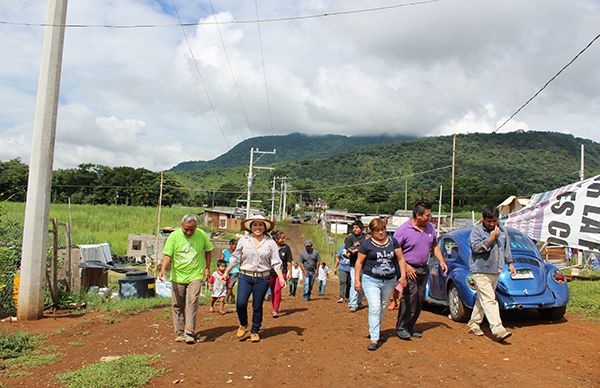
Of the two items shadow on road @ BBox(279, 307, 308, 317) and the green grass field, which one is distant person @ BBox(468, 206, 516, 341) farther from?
the green grass field

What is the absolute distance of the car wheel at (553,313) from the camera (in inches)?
301

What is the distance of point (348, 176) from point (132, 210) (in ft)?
248

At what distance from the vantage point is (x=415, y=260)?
6688mm

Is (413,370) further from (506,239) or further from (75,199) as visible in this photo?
(75,199)

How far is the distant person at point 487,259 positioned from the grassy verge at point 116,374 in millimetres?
4209

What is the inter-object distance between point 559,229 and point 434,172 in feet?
341

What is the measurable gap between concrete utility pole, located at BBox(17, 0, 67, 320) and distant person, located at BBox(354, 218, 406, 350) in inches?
238

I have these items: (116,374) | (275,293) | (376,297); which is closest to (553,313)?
(376,297)

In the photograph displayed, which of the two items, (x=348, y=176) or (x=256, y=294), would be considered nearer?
(x=256, y=294)

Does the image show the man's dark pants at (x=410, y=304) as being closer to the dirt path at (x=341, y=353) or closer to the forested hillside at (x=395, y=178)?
the dirt path at (x=341, y=353)

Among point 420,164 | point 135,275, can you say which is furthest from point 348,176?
point 135,275

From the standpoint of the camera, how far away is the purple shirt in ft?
22.0

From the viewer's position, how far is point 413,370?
5094mm

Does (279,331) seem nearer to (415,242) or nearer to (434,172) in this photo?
(415,242)
